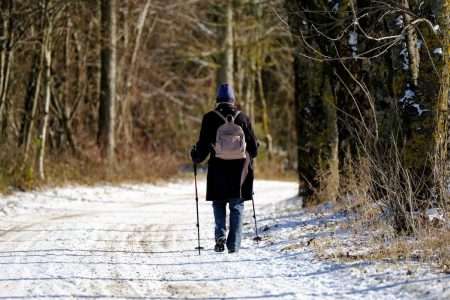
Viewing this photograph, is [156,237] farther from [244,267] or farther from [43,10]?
[43,10]

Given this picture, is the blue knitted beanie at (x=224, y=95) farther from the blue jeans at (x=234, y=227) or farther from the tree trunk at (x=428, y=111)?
the tree trunk at (x=428, y=111)

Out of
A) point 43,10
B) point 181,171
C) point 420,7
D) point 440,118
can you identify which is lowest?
point 181,171

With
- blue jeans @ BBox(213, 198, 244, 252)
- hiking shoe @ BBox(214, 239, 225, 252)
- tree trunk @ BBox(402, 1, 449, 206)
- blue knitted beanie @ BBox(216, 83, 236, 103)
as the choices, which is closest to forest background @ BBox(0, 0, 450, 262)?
tree trunk @ BBox(402, 1, 449, 206)

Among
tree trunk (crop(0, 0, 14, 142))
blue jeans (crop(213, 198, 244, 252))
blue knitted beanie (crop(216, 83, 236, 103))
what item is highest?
tree trunk (crop(0, 0, 14, 142))

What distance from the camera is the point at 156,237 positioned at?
38.5 ft

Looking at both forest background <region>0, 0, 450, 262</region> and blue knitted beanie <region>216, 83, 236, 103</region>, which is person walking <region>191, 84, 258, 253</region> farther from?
forest background <region>0, 0, 450, 262</region>

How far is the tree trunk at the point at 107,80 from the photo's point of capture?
25000mm

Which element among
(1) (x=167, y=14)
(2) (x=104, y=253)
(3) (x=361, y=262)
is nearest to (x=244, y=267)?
(3) (x=361, y=262)

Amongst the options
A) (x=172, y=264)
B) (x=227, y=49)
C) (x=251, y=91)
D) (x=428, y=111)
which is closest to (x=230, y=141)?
(x=172, y=264)

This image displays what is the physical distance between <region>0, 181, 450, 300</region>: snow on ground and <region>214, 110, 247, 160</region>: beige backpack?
1218mm

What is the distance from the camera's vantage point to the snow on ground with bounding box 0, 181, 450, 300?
7289mm

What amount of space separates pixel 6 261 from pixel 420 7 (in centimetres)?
567

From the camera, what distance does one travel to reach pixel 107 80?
2520cm

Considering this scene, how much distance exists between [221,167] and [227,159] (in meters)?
0.14
